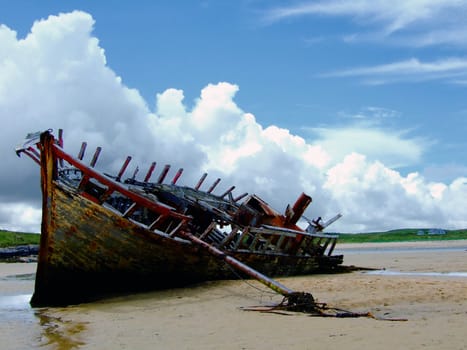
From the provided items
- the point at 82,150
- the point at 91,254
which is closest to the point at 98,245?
the point at 91,254

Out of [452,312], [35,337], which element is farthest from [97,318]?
[452,312]

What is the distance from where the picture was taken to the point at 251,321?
734 centimetres

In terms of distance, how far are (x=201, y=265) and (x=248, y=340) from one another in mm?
5667

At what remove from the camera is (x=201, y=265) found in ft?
37.9

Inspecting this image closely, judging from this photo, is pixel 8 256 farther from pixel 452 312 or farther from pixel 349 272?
pixel 452 312

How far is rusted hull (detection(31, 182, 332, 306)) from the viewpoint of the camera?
10133 mm

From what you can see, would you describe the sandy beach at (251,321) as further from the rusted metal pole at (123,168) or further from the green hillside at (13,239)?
the green hillside at (13,239)

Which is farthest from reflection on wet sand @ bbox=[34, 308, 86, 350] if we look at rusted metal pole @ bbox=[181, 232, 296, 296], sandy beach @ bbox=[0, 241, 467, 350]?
rusted metal pole @ bbox=[181, 232, 296, 296]

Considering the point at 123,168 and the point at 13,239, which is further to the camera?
the point at 13,239

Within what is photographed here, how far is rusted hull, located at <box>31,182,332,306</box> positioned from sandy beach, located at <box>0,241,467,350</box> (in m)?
0.51

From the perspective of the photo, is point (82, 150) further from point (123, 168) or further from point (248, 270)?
point (248, 270)

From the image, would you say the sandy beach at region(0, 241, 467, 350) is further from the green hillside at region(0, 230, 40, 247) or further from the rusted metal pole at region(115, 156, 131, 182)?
the green hillside at region(0, 230, 40, 247)

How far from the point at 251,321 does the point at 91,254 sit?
163 inches

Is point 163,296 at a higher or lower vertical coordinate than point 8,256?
higher
